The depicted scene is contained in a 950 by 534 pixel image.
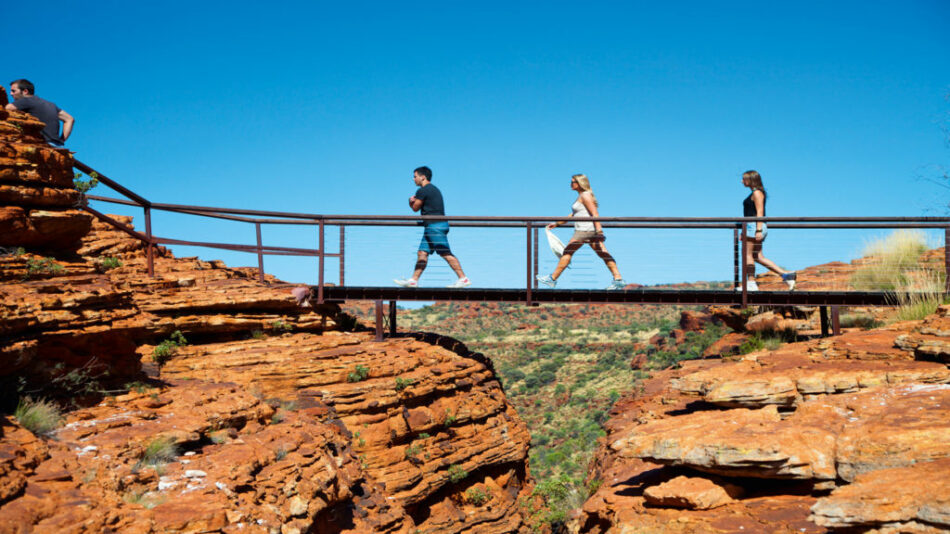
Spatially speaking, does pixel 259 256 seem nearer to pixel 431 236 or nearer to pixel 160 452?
pixel 431 236

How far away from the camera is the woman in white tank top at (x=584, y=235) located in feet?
36.0

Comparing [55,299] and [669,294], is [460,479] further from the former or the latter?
[55,299]

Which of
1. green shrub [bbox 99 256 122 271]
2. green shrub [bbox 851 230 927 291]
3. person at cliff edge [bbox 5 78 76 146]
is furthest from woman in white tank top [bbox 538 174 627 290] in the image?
person at cliff edge [bbox 5 78 76 146]

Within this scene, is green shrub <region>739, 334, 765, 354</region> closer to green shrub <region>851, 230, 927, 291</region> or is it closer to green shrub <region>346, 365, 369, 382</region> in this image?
green shrub <region>851, 230, 927, 291</region>

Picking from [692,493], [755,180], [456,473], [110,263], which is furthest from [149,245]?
[755,180]

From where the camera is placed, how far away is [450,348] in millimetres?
12602

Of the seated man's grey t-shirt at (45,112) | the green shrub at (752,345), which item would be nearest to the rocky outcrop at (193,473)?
the seated man's grey t-shirt at (45,112)

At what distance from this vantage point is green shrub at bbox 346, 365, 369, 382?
9.86 metres

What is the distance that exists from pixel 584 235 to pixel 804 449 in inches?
232

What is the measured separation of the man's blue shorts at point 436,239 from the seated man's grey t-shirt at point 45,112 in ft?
16.8

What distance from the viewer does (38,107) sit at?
875cm

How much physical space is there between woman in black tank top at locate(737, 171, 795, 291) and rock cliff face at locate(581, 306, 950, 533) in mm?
2417

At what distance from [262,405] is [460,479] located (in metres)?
Answer: 3.93

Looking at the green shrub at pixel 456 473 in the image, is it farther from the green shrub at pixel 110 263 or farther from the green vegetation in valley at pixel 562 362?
the green shrub at pixel 110 263
